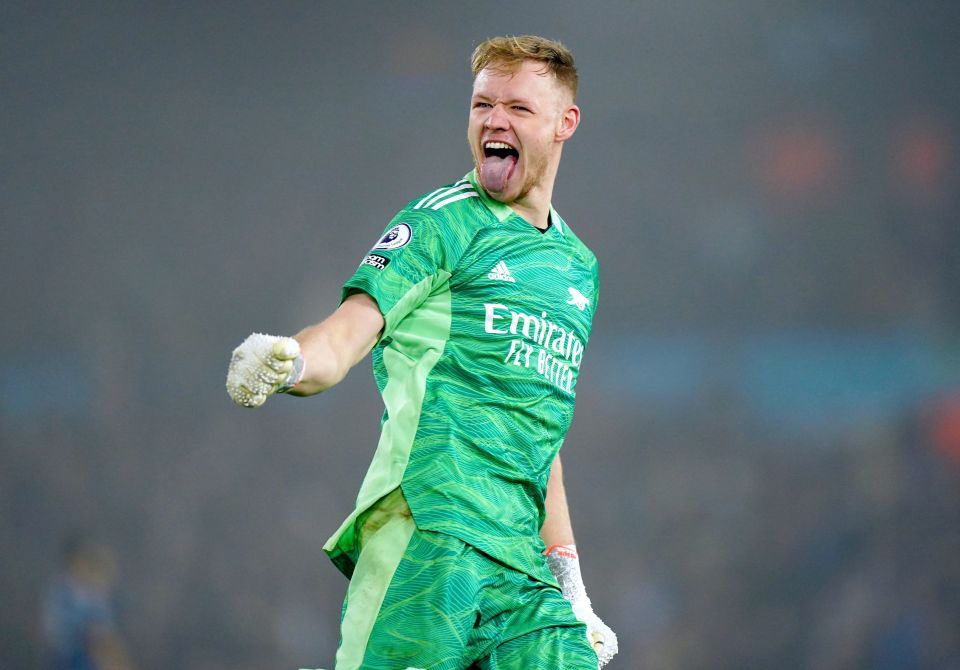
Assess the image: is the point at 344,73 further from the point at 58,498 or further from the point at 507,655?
the point at 507,655

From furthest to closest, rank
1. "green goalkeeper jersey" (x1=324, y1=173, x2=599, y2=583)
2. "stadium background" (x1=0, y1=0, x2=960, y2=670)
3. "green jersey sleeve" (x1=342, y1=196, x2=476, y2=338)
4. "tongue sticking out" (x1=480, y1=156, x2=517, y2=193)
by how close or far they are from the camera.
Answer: "stadium background" (x1=0, y1=0, x2=960, y2=670), "tongue sticking out" (x1=480, y1=156, x2=517, y2=193), "green goalkeeper jersey" (x1=324, y1=173, x2=599, y2=583), "green jersey sleeve" (x1=342, y1=196, x2=476, y2=338)

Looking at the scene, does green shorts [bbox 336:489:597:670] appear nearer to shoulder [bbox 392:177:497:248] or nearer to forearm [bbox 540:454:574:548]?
forearm [bbox 540:454:574:548]

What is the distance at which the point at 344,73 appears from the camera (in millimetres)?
5680

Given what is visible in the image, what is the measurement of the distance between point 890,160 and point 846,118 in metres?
0.32

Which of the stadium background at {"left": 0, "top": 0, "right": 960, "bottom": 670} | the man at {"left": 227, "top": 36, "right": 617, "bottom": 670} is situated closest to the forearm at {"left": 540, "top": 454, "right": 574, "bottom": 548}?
the man at {"left": 227, "top": 36, "right": 617, "bottom": 670}

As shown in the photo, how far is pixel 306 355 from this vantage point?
1.79 metres

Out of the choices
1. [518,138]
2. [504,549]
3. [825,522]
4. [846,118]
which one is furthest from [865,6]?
[504,549]

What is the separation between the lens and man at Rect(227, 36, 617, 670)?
7.09ft

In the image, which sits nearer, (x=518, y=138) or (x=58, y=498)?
(x=518, y=138)

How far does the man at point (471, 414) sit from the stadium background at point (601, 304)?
10.5 feet

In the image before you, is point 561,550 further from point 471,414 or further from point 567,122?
point 567,122

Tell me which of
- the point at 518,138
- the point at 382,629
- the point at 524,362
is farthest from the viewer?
the point at 518,138

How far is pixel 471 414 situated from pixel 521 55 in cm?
83

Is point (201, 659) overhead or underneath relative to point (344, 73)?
underneath
